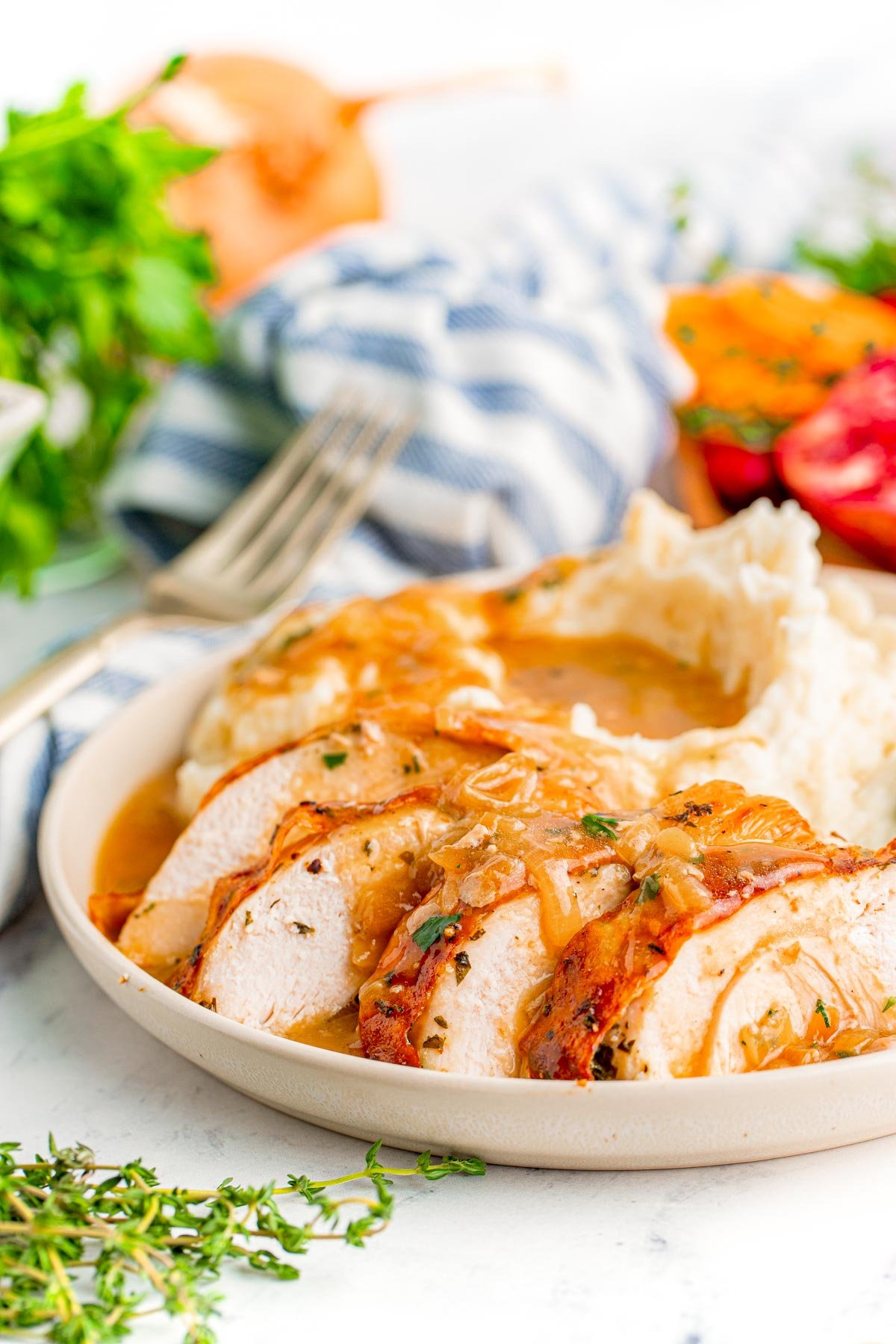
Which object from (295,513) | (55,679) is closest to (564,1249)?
(55,679)

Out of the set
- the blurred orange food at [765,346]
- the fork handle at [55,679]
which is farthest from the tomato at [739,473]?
the fork handle at [55,679]

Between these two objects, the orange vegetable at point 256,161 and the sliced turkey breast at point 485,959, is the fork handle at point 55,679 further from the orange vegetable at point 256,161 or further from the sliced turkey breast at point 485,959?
the orange vegetable at point 256,161

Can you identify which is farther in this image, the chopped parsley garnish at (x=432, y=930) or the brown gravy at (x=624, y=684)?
the brown gravy at (x=624, y=684)

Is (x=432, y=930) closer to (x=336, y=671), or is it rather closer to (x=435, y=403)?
(x=336, y=671)

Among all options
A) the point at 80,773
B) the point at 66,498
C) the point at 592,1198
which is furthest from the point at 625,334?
the point at 592,1198

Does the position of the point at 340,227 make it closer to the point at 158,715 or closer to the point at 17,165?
the point at 17,165
